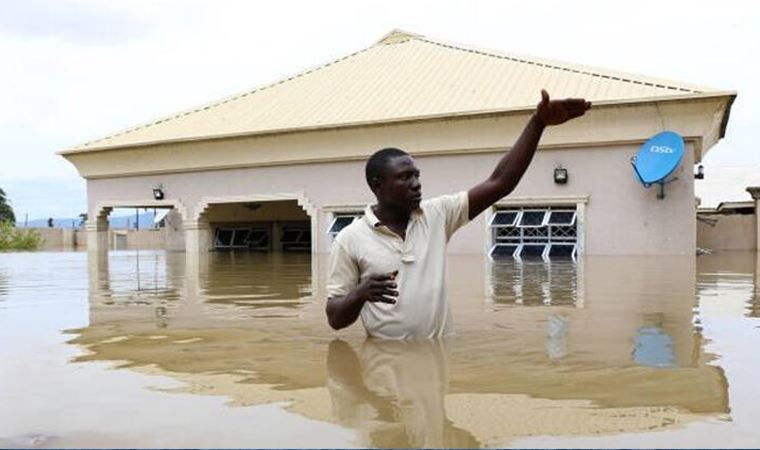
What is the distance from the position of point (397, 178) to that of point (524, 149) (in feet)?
2.40

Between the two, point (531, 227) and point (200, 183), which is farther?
point (200, 183)

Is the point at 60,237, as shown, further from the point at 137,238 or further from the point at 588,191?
the point at 588,191

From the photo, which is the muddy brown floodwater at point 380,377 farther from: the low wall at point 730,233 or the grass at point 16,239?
the grass at point 16,239

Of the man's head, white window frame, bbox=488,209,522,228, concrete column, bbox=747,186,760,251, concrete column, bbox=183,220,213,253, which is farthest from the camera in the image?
concrete column, bbox=183,220,213,253

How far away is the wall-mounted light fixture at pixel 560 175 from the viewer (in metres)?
17.8

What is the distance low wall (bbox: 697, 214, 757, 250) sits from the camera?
21438mm

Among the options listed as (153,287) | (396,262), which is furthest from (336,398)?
(153,287)

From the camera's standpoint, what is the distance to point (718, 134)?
20203mm

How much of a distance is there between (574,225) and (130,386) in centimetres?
1591

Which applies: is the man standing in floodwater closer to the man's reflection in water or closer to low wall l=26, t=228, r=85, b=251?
the man's reflection in water

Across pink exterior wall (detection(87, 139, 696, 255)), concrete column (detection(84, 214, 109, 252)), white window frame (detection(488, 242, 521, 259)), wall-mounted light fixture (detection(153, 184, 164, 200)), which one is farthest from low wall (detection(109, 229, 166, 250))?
white window frame (detection(488, 242, 521, 259))

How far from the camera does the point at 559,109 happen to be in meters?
4.13

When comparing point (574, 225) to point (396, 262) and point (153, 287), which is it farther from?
point (396, 262)

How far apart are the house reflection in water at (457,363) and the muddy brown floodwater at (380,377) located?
12mm
